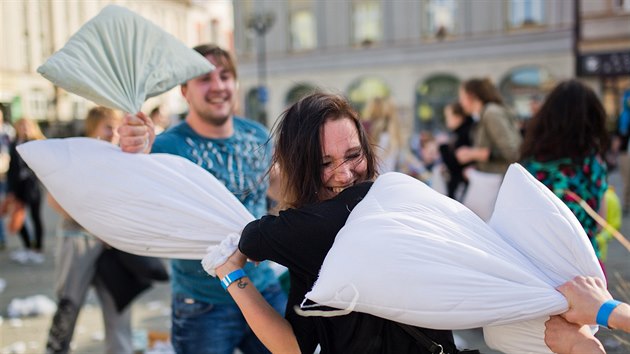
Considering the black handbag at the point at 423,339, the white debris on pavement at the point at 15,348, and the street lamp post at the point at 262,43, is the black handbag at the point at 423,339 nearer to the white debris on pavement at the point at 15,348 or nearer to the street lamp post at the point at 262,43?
the white debris on pavement at the point at 15,348

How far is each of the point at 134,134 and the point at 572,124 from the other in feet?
5.17

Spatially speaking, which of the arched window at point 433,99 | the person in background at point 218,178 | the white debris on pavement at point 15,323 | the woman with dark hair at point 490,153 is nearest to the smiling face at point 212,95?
the person in background at point 218,178

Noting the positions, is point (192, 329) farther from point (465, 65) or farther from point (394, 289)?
point (465, 65)

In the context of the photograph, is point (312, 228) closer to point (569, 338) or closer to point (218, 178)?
point (569, 338)

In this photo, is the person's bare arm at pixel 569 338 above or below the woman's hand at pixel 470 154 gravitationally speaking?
below

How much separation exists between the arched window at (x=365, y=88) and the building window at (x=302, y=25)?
2.29 metres

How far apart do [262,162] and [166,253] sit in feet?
2.40

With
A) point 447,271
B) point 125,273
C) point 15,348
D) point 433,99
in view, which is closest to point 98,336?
point 15,348

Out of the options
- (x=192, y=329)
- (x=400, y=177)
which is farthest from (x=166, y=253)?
(x=400, y=177)

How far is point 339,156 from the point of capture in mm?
1357

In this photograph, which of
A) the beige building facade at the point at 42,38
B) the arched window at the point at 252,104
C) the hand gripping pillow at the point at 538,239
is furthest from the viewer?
the arched window at the point at 252,104

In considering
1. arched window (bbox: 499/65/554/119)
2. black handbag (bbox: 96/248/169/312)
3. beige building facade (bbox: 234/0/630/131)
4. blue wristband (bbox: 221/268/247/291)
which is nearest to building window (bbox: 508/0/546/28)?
beige building facade (bbox: 234/0/630/131)

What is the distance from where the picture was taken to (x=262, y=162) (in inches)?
90.0

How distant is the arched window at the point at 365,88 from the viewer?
68.1ft
